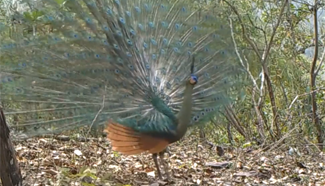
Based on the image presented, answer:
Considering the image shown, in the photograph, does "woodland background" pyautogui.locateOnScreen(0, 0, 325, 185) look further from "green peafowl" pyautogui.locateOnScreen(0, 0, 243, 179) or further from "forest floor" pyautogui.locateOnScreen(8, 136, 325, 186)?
"green peafowl" pyautogui.locateOnScreen(0, 0, 243, 179)

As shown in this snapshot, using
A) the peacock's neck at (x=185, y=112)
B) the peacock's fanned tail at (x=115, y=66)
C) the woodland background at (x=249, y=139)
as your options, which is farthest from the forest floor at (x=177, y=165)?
the peacock's neck at (x=185, y=112)

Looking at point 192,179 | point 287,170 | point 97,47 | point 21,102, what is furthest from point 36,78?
point 287,170

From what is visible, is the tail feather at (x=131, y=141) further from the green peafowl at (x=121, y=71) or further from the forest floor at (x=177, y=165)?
the forest floor at (x=177, y=165)

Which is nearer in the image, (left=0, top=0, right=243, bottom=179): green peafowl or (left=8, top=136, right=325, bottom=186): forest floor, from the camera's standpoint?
(left=8, top=136, right=325, bottom=186): forest floor

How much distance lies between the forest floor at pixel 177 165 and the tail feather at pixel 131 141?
223 millimetres

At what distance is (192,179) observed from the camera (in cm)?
459

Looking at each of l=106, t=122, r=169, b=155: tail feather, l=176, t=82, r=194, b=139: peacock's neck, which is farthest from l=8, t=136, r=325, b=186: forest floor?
l=176, t=82, r=194, b=139: peacock's neck

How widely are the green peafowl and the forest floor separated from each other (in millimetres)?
288

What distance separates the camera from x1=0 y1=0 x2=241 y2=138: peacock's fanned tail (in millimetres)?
4406

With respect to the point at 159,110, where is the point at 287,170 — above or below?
below

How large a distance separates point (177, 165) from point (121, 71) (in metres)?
1.19

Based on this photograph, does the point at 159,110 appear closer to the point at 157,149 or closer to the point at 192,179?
the point at 157,149

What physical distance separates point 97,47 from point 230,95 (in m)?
1.31

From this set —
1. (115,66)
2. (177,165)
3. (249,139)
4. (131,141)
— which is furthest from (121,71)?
(249,139)
